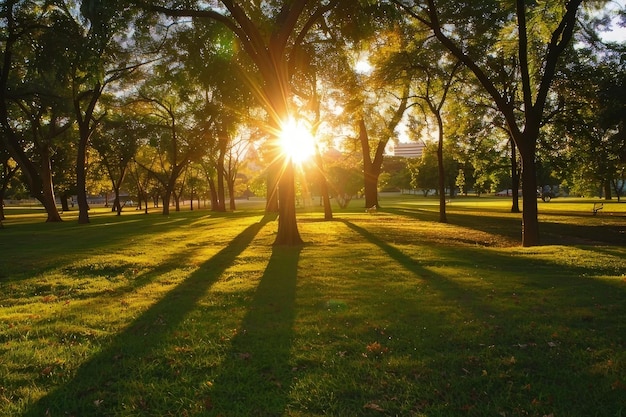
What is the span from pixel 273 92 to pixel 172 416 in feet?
38.2

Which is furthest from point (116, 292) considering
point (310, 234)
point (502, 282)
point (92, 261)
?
point (310, 234)

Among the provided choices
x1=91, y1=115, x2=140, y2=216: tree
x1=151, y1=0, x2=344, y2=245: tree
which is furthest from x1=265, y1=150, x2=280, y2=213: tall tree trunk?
x1=151, y1=0, x2=344, y2=245: tree

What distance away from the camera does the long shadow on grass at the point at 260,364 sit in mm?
4227

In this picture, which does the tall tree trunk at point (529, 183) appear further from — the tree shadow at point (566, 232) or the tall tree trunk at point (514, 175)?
the tall tree trunk at point (514, 175)

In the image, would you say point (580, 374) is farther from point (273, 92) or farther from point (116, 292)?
point (273, 92)

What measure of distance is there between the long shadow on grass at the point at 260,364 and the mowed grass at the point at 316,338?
0.07 feet

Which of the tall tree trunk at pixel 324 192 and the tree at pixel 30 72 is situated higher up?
the tree at pixel 30 72

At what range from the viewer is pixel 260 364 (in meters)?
5.09

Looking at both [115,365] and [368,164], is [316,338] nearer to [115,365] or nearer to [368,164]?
[115,365]

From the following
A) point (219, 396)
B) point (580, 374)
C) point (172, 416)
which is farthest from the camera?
point (580, 374)

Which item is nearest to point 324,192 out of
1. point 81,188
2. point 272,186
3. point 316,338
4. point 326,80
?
point 326,80

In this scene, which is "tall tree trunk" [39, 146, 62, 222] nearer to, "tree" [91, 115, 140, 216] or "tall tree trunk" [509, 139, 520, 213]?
"tree" [91, 115, 140, 216]

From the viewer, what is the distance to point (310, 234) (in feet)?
62.2

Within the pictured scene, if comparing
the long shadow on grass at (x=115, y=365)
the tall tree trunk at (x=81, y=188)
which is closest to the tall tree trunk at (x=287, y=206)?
the long shadow on grass at (x=115, y=365)
